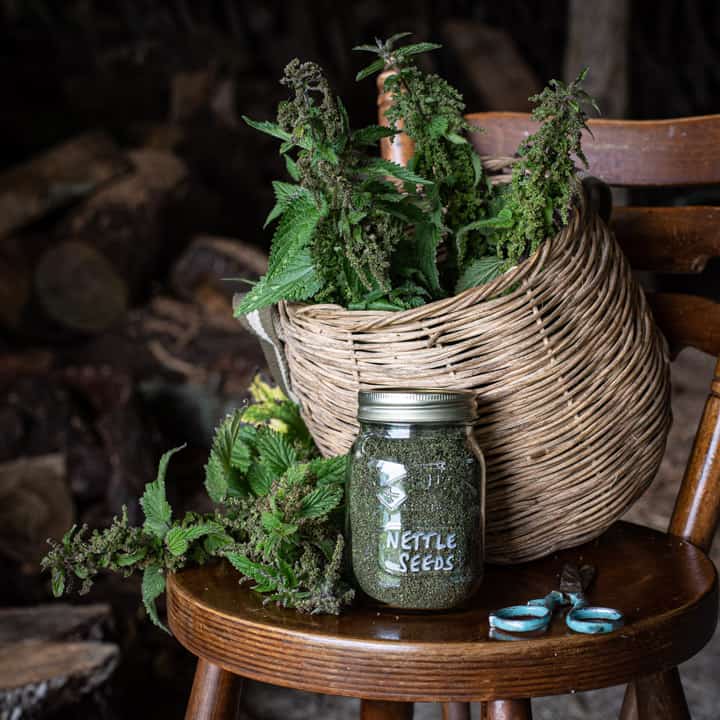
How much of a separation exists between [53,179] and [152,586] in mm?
3117

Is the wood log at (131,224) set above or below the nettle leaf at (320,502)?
below

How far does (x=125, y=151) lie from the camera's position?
3.97 metres

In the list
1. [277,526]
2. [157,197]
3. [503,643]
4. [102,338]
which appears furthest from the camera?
[157,197]

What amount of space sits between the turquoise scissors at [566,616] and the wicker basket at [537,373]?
4.0 inches

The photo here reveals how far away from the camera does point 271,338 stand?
3.45 ft

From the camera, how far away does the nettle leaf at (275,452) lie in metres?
1.00

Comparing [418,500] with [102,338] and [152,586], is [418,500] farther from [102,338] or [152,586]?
[102,338]

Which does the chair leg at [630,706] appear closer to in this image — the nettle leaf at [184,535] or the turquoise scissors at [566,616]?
the turquoise scissors at [566,616]

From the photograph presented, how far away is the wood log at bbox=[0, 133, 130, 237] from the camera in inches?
144

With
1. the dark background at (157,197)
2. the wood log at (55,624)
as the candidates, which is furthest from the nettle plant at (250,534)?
the wood log at (55,624)

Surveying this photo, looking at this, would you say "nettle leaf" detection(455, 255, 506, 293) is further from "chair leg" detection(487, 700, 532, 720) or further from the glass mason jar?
"chair leg" detection(487, 700, 532, 720)

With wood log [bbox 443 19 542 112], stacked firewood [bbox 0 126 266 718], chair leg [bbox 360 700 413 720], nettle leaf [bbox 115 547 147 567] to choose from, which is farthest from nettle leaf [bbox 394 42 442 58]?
wood log [bbox 443 19 542 112]

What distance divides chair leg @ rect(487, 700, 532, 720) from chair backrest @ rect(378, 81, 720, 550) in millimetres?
662

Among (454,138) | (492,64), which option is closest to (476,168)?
(454,138)
